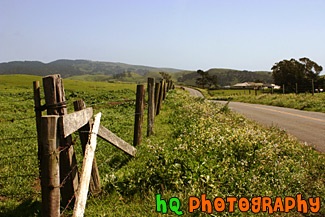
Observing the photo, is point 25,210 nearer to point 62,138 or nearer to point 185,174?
point 62,138

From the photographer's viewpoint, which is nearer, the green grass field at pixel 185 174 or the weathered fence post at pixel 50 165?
the weathered fence post at pixel 50 165

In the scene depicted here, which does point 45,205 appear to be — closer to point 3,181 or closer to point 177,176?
point 177,176

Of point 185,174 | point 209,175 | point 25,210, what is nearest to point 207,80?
point 209,175

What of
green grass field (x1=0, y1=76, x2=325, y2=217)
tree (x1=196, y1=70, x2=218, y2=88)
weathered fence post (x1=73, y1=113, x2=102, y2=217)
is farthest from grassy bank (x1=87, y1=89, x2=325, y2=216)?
tree (x1=196, y1=70, x2=218, y2=88)

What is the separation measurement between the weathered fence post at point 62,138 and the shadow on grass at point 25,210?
0.72 meters

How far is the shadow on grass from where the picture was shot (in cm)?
392

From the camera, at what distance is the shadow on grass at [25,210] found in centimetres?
392

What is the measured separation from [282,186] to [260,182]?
441mm

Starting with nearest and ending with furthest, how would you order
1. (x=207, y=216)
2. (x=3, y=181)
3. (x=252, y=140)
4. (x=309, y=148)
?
(x=207, y=216) < (x=3, y=181) < (x=252, y=140) < (x=309, y=148)

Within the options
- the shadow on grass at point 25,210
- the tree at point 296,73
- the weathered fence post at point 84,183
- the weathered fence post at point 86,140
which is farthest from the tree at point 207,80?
the weathered fence post at point 84,183

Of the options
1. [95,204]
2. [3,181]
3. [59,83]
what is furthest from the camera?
[3,181]

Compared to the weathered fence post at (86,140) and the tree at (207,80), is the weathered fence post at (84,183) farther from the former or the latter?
the tree at (207,80)

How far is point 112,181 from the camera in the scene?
4.59m

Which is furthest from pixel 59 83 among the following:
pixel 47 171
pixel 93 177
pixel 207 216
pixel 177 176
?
pixel 207 216
